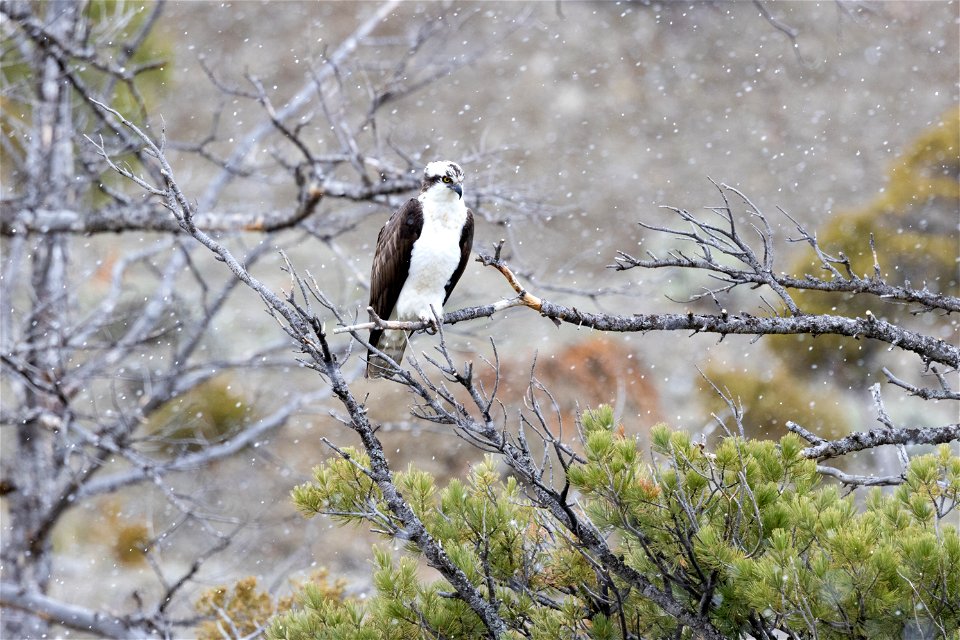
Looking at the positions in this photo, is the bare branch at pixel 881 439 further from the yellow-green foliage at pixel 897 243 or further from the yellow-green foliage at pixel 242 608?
the yellow-green foliage at pixel 897 243

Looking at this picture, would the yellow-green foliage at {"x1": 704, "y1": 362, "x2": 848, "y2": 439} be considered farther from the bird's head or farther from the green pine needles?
the green pine needles

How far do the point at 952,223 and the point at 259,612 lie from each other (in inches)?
427

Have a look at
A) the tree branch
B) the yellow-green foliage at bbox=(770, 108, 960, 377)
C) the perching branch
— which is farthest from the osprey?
the yellow-green foliage at bbox=(770, 108, 960, 377)

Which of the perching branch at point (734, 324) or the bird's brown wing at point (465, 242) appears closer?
the perching branch at point (734, 324)

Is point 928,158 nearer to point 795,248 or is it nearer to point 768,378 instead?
point 768,378

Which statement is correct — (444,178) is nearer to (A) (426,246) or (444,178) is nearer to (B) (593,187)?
(A) (426,246)

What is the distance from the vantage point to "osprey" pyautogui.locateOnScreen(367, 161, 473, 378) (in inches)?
180

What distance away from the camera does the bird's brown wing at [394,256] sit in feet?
15.1

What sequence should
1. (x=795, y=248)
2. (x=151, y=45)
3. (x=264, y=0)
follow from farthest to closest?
(x=264, y=0) < (x=795, y=248) < (x=151, y=45)

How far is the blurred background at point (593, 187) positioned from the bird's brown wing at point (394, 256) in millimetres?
3143

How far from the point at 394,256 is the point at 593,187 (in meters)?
20.6

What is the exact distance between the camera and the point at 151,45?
33.1 feet

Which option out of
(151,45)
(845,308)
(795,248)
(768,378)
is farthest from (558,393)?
(795,248)

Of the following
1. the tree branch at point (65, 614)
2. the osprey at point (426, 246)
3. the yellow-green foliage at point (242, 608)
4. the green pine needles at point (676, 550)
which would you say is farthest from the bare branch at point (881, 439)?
the tree branch at point (65, 614)
